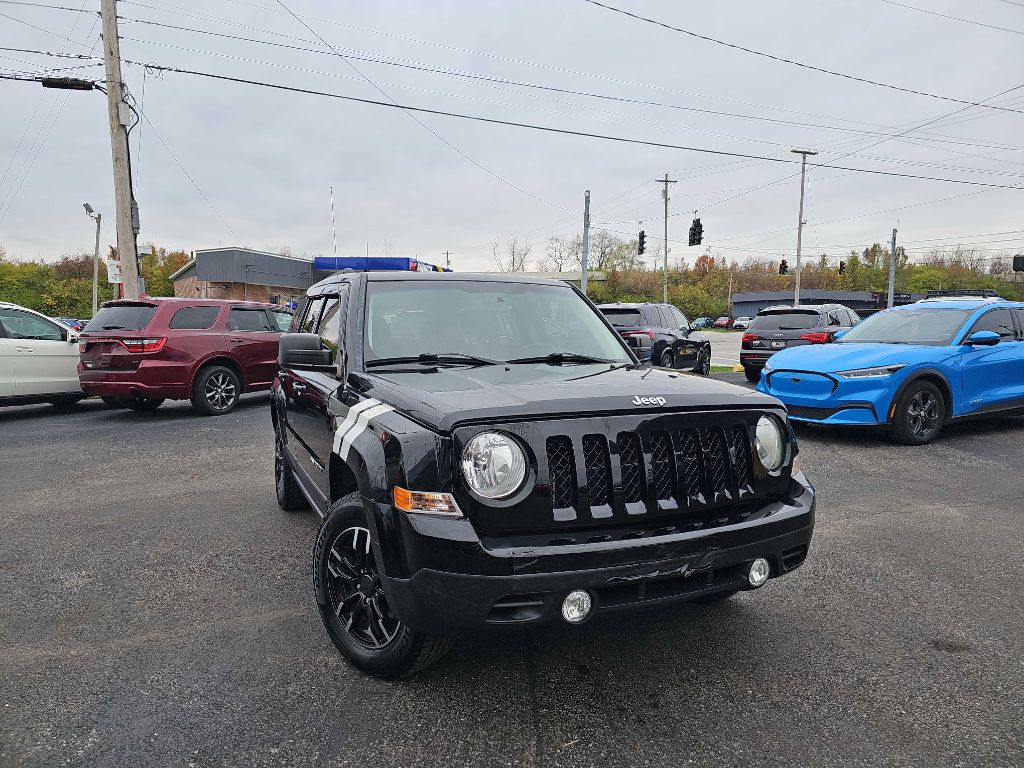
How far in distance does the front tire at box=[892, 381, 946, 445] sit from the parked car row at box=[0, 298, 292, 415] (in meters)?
8.89

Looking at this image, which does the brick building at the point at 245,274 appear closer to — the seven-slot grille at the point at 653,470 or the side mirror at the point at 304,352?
the side mirror at the point at 304,352

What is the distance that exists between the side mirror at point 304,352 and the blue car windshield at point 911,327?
277 inches

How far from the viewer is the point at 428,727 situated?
2.37m

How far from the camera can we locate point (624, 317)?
12688mm

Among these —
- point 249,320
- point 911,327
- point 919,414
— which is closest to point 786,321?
point 911,327

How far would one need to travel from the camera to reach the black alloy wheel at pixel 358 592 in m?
2.63

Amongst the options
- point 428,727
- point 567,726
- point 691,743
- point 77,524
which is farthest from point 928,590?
point 77,524

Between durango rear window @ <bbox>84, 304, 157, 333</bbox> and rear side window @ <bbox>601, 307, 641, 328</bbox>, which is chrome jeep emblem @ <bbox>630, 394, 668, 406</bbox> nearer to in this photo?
durango rear window @ <bbox>84, 304, 157, 333</bbox>

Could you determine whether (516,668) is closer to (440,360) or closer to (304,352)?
(440,360)

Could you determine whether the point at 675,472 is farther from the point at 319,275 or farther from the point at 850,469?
the point at 319,275

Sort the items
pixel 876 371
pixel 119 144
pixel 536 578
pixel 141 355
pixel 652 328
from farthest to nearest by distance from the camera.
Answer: pixel 119 144, pixel 652 328, pixel 141 355, pixel 876 371, pixel 536 578

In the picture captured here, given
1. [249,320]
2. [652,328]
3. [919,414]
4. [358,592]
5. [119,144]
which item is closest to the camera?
[358,592]

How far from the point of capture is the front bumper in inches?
86.1

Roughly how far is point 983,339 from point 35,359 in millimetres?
12546
